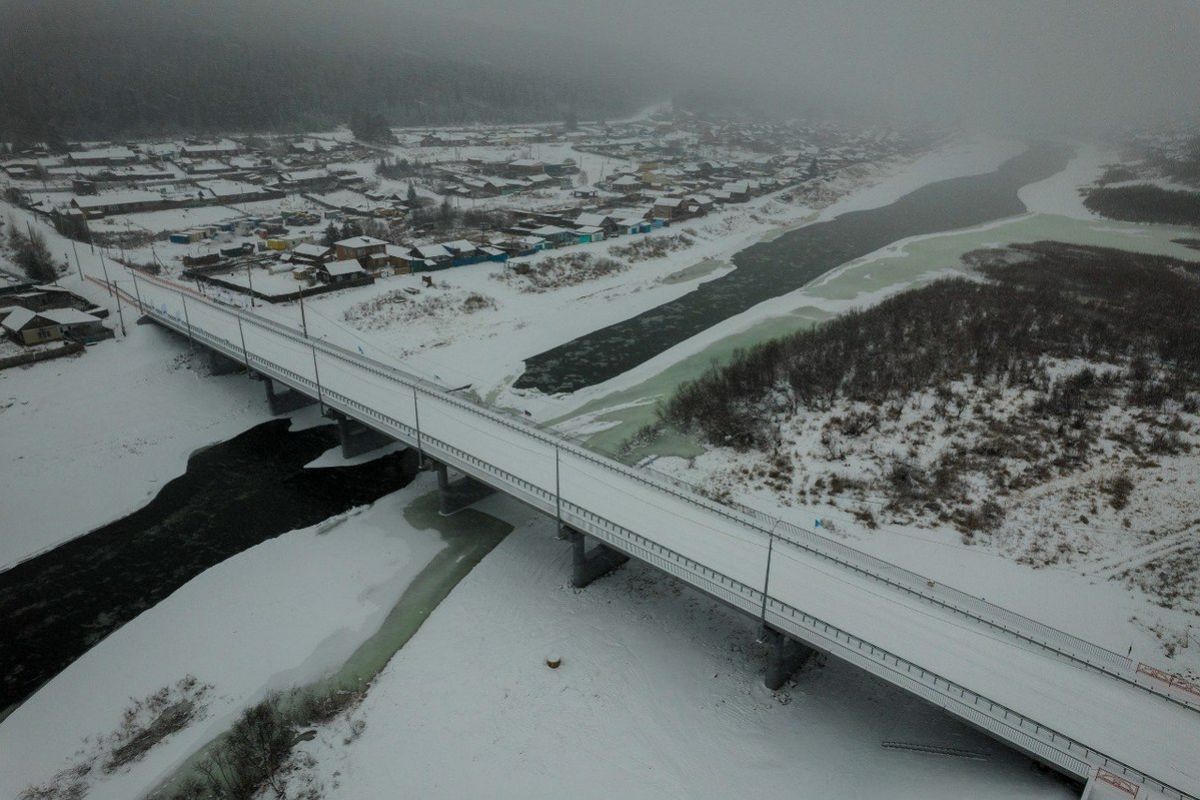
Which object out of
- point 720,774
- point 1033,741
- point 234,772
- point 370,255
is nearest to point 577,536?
point 720,774

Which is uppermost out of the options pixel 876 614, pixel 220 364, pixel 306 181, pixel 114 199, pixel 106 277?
pixel 306 181

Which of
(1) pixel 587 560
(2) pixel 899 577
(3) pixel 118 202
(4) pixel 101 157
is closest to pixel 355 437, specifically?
(1) pixel 587 560

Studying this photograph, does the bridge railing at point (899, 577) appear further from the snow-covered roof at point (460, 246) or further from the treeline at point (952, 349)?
the snow-covered roof at point (460, 246)

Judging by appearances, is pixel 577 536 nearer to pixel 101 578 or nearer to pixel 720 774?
pixel 720 774

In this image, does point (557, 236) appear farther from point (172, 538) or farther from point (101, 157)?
point (101, 157)

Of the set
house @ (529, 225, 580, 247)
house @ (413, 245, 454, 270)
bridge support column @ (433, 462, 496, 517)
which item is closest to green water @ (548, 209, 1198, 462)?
bridge support column @ (433, 462, 496, 517)

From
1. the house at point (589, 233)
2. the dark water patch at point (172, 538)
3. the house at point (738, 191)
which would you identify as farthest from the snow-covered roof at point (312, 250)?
the house at point (738, 191)

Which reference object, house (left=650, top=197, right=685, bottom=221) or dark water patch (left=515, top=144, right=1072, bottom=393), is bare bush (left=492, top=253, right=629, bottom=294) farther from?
house (left=650, top=197, right=685, bottom=221)
